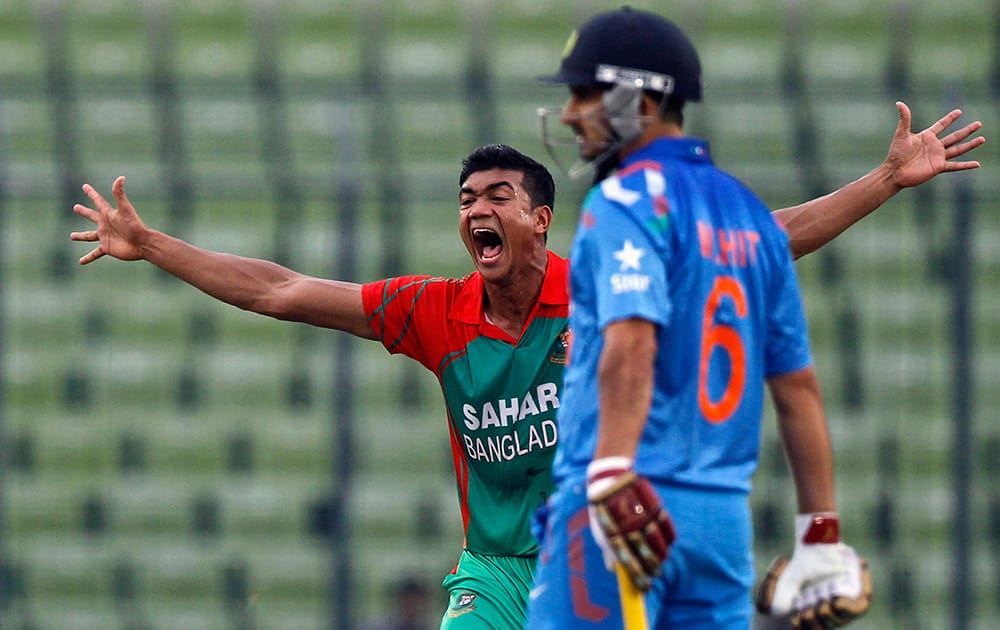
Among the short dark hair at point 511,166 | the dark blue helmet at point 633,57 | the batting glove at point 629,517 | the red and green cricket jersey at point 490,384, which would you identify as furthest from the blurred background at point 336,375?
the batting glove at point 629,517

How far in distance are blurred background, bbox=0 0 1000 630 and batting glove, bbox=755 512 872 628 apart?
4.24 meters

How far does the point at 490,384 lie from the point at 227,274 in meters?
0.93

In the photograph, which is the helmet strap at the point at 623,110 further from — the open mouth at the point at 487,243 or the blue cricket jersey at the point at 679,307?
the open mouth at the point at 487,243

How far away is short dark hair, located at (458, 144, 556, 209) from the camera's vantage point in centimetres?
539

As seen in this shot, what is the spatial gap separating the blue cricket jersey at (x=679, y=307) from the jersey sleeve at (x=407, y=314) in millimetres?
1498

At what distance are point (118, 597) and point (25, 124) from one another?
11.6 feet

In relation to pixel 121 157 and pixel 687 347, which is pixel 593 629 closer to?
pixel 687 347

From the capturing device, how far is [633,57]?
3.85m

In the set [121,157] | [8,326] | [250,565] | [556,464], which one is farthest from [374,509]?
[556,464]

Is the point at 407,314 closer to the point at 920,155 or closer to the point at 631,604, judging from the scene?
the point at 920,155

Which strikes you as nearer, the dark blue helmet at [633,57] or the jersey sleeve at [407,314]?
the dark blue helmet at [633,57]

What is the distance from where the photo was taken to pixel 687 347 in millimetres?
3705

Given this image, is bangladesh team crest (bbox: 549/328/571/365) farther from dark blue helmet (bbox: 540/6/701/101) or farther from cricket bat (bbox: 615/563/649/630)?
cricket bat (bbox: 615/563/649/630)

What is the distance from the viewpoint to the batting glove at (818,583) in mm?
3770
